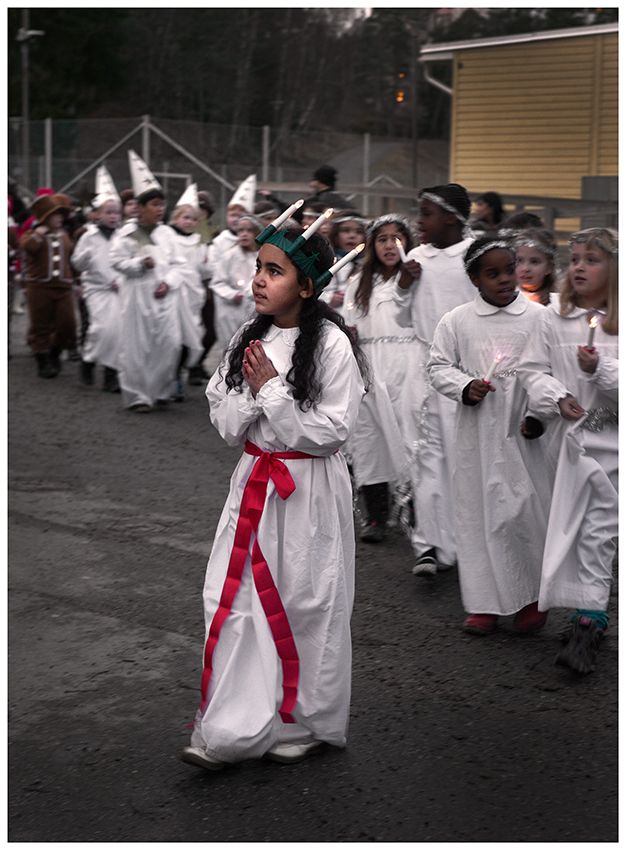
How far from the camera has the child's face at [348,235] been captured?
8.80m

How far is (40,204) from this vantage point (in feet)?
50.7

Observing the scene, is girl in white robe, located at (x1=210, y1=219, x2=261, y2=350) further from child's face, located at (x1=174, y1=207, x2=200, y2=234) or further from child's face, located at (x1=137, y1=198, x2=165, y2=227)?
child's face, located at (x1=137, y1=198, x2=165, y2=227)

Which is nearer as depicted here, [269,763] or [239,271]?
[269,763]

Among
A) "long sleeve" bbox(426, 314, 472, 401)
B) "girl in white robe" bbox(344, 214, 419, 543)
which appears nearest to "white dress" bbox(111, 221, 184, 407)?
"girl in white robe" bbox(344, 214, 419, 543)

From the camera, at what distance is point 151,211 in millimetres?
12891

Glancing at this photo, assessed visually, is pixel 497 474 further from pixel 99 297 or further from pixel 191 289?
pixel 99 297

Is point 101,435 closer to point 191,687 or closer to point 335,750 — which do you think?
point 191,687

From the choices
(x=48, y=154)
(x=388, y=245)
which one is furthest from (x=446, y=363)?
(x=48, y=154)

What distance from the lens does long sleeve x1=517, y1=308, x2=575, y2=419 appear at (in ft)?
19.0

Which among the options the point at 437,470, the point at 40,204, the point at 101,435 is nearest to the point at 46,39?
the point at 40,204

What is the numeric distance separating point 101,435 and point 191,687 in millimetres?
6459

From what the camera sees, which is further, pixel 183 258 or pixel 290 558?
pixel 183 258

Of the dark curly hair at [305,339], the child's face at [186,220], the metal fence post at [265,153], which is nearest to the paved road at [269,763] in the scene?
the dark curly hair at [305,339]

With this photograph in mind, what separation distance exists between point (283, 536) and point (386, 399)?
347 cm
